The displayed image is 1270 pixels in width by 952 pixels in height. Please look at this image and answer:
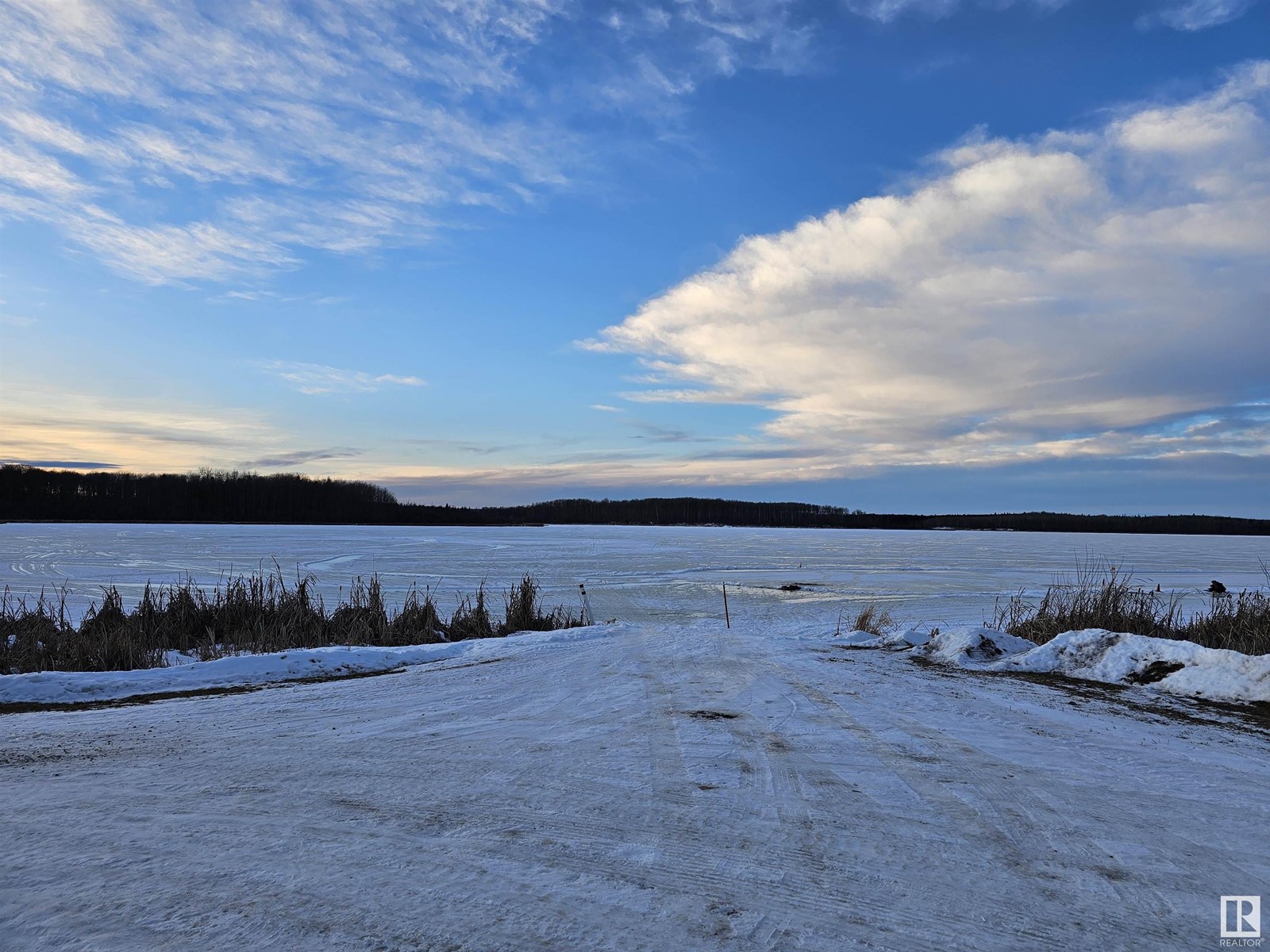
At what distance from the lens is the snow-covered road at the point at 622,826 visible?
248cm

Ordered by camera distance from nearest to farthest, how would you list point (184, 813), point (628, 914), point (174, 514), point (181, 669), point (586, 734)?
point (628, 914), point (184, 813), point (586, 734), point (181, 669), point (174, 514)

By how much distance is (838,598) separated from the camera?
19.0 meters

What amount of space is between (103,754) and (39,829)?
1295 mm

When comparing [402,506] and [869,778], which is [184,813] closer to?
[869,778]

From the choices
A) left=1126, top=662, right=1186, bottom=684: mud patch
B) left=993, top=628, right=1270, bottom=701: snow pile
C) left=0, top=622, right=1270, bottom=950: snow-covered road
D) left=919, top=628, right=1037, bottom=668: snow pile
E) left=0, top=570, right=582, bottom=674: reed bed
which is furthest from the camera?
left=0, top=570, right=582, bottom=674: reed bed

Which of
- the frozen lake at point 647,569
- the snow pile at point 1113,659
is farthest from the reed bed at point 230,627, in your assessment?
the snow pile at point 1113,659

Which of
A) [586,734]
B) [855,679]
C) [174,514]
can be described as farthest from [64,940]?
[174,514]

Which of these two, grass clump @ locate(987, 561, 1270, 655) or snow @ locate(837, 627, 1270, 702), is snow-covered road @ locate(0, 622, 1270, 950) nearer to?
snow @ locate(837, 627, 1270, 702)

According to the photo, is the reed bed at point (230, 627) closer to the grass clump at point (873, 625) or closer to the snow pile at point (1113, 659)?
the grass clump at point (873, 625)

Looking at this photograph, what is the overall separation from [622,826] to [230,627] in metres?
9.85

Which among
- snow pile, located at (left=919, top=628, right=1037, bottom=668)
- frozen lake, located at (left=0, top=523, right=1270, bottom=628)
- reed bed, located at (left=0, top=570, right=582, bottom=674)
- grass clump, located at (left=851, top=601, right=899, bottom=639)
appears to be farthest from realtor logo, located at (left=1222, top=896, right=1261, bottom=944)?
frozen lake, located at (left=0, top=523, right=1270, bottom=628)

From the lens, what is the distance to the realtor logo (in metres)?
2.51

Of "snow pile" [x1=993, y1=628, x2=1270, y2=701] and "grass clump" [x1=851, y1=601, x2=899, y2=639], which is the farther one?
"grass clump" [x1=851, y1=601, x2=899, y2=639]

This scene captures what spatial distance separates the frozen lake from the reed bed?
12.1 ft
